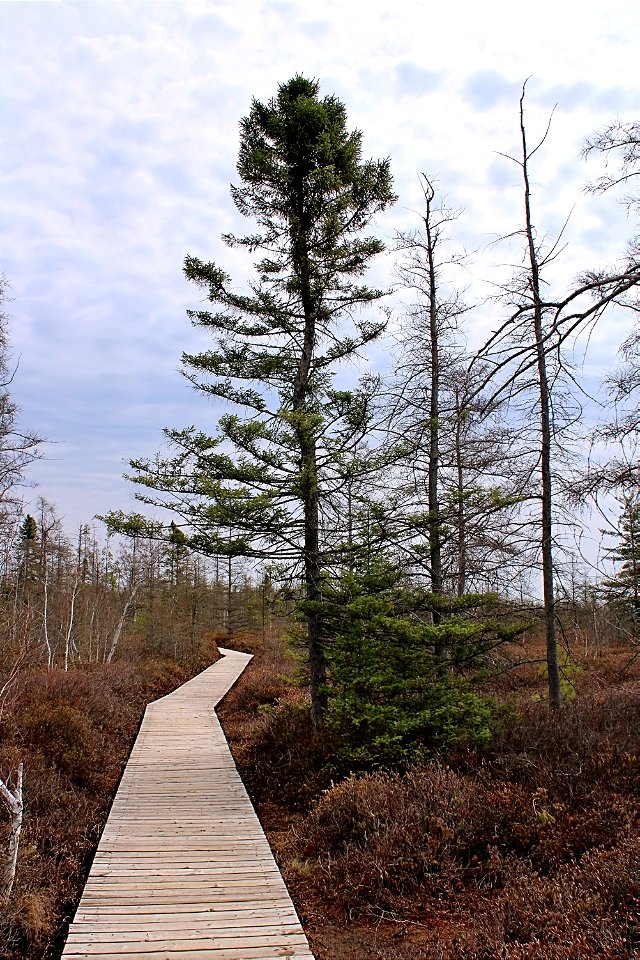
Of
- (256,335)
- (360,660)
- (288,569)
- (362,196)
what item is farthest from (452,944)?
(362,196)

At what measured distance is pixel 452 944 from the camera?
4.50m

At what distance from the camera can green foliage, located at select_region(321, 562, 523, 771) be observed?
7.91 m

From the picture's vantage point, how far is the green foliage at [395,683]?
791 centimetres

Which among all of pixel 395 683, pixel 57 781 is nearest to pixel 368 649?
pixel 395 683

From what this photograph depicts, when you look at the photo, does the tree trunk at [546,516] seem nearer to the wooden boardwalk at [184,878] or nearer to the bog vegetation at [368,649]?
the bog vegetation at [368,649]

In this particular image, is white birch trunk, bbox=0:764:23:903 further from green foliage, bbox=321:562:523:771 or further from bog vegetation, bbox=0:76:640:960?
green foliage, bbox=321:562:523:771

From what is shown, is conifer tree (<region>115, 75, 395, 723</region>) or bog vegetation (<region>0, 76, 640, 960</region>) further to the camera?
conifer tree (<region>115, 75, 395, 723</region>)

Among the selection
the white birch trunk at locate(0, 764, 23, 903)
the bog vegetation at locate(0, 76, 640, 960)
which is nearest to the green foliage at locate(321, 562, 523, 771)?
the bog vegetation at locate(0, 76, 640, 960)

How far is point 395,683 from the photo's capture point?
8.02 metres

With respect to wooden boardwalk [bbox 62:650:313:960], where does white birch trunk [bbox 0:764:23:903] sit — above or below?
above

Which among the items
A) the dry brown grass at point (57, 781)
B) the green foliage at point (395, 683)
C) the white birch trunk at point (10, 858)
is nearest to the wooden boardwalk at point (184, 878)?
the dry brown grass at point (57, 781)

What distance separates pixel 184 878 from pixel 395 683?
3.42 meters

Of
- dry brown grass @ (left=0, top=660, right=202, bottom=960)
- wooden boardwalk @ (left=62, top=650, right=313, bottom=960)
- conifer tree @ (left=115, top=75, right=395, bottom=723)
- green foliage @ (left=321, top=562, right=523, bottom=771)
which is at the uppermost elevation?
conifer tree @ (left=115, top=75, right=395, bottom=723)

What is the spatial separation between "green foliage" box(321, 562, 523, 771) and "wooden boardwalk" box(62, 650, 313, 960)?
183cm
